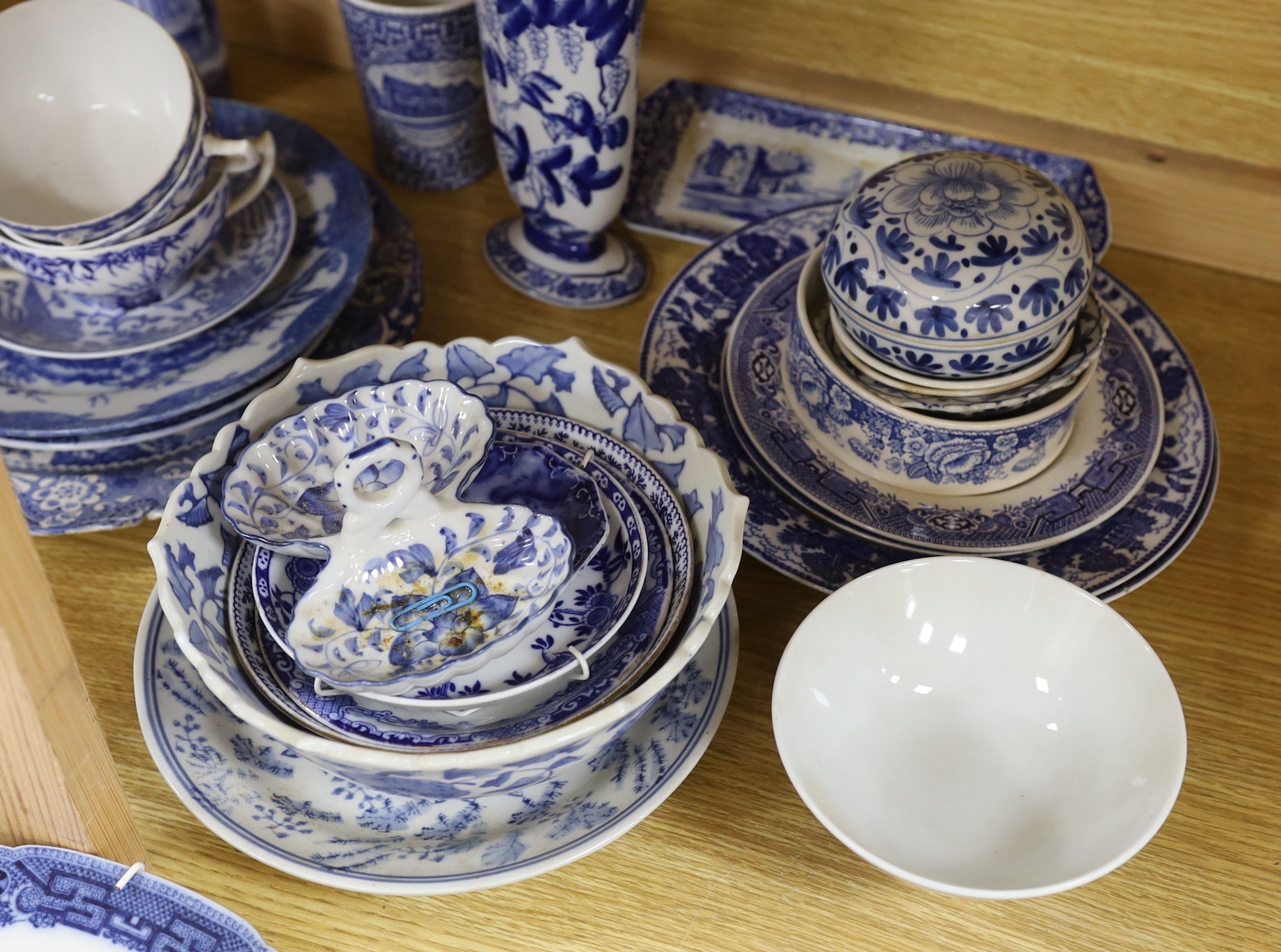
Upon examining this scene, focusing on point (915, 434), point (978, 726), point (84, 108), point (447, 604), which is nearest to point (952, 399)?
point (915, 434)

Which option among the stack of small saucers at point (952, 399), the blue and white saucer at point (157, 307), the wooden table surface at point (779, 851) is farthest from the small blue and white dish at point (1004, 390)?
the blue and white saucer at point (157, 307)

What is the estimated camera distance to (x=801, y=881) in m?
0.53

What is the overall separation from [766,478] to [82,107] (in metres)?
0.49

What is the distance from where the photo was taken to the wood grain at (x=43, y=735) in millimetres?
394

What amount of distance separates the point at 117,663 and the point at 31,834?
12 centimetres

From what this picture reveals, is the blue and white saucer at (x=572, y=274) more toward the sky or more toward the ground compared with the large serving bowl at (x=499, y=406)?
more toward the ground

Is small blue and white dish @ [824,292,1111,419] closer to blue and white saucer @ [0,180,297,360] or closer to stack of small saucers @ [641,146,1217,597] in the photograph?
stack of small saucers @ [641,146,1217,597]

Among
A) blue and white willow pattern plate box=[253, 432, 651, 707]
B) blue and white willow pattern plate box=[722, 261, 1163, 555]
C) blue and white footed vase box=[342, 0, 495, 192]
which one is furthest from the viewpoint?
blue and white footed vase box=[342, 0, 495, 192]

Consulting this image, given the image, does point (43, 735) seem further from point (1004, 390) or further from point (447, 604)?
point (1004, 390)

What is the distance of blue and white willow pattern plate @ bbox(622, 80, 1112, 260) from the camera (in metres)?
0.83

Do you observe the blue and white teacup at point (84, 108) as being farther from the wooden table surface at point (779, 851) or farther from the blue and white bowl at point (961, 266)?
the blue and white bowl at point (961, 266)

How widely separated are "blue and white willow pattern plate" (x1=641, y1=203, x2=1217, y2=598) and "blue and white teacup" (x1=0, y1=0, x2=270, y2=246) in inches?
10.8

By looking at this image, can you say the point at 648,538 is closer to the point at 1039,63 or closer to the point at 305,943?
the point at 305,943

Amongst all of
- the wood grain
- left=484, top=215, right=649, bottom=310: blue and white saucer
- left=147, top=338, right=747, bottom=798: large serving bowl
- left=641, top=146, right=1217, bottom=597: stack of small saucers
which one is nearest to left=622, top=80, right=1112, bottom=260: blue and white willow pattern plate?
left=484, top=215, right=649, bottom=310: blue and white saucer
